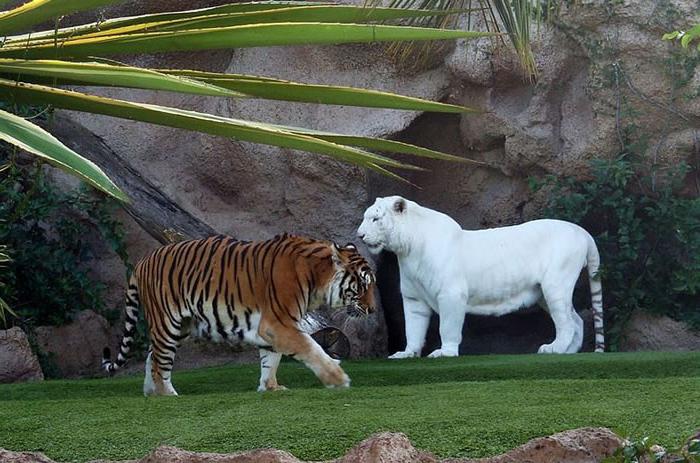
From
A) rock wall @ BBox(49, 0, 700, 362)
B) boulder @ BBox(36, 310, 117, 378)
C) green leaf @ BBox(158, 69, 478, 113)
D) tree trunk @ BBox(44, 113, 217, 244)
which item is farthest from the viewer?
rock wall @ BBox(49, 0, 700, 362)

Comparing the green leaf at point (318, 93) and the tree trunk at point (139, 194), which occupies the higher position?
the tree trunk at point (139, 194)

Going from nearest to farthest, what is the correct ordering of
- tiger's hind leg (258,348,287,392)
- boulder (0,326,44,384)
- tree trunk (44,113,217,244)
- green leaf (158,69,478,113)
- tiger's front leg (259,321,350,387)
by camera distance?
green leaf (158,69,478,113) < tiger's front leg (259,321,350,387) < tiger's hind leg (258,348,287,392) < boulder (0,326,44,384) < tree trunk (44,113,217,244)

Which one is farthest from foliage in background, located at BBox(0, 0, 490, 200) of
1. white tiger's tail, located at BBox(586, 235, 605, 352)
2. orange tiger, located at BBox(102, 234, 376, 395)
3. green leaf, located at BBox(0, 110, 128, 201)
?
white tiger's tail, located at BBox(586, 235, 605, 352)

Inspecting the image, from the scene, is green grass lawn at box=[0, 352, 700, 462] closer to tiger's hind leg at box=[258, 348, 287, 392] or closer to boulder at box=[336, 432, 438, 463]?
boulder at box=[336, 432, 438, 463]

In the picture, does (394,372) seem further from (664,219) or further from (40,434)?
(664,219)

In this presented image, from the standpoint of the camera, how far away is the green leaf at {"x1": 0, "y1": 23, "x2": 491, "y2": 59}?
1.94 meters

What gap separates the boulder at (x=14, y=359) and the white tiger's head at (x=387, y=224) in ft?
8.11

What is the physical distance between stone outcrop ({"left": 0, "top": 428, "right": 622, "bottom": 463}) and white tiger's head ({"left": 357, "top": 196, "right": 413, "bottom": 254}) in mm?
5020

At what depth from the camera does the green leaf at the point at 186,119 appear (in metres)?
1.79

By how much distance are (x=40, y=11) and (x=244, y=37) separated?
35 centimetres

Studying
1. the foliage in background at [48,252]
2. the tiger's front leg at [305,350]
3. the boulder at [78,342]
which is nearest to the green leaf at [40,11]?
the tiger's front leg at [305,350]

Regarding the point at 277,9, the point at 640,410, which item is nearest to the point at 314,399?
the point at 640,410

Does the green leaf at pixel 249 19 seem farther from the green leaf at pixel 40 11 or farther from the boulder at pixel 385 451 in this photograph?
the boulder at pixel 385 451

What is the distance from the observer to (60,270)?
27.1 feet
